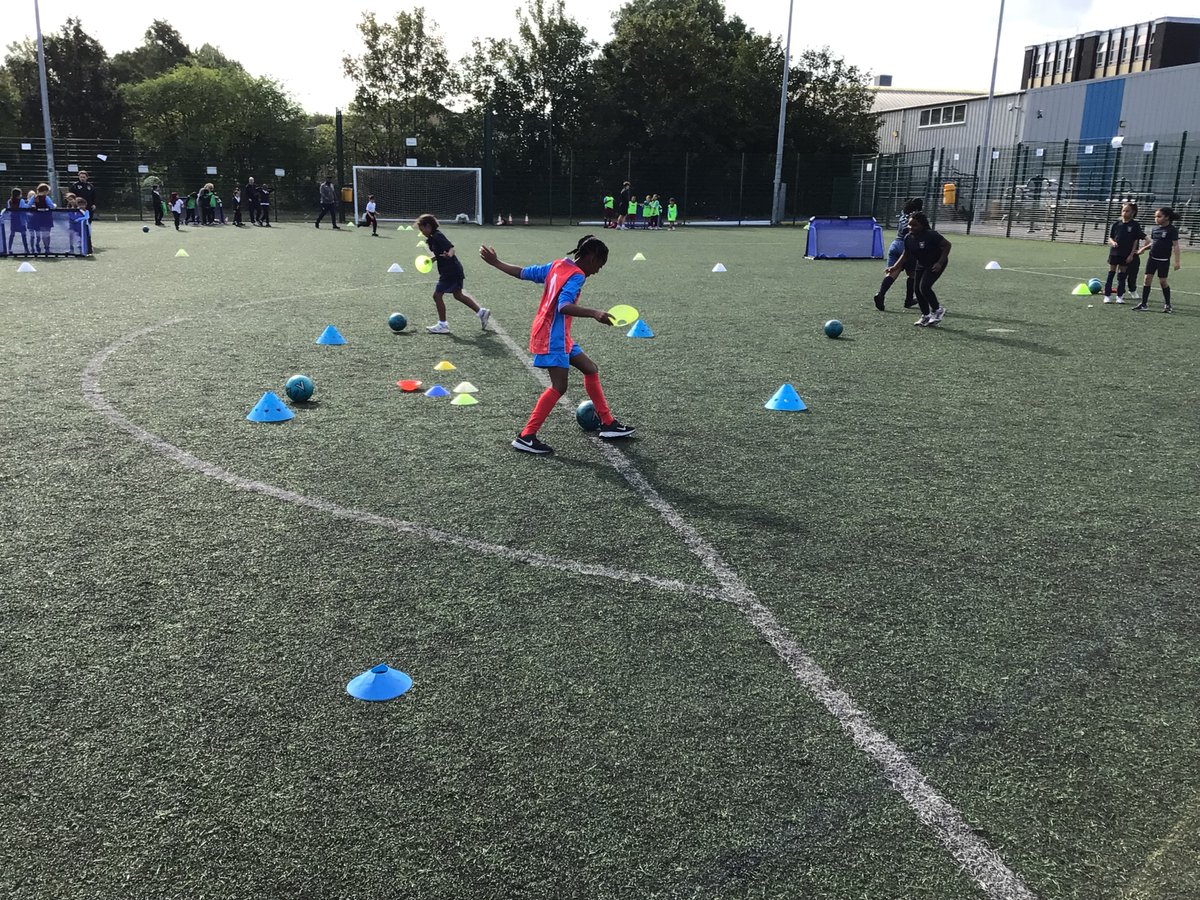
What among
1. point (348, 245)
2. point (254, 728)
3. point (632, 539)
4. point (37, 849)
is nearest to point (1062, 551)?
point (632, 539)

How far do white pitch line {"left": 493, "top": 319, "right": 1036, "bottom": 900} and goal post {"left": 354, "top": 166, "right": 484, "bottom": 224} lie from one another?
38072 millimetres

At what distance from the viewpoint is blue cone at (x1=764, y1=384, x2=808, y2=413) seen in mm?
7875

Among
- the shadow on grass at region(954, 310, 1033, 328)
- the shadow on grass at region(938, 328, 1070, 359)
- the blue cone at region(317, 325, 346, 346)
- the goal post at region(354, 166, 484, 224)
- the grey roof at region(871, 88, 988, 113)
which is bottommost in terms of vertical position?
the blue cone at region(317, 325, 346, 346)

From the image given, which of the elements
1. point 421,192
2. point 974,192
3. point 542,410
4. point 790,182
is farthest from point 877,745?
point 790,182

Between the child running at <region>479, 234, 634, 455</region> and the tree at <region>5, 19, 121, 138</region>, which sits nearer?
the child running at <region>479, 234, 634, 455</region>

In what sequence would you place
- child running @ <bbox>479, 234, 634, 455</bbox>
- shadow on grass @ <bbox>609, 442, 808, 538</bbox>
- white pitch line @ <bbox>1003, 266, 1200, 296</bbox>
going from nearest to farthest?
shadow on grass @ <bbox>609, 442, 808, 538</bbox> < child running @ <bbox>479, 234, 634, 455</bbox> < white pitch line @ <bbox>1003, 266, 1200, 296</bbox>

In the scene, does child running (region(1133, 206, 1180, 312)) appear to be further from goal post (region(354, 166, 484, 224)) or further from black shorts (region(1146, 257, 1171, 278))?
goal post (region(354, 166, 484, 224))

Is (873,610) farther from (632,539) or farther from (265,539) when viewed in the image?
(265,539)

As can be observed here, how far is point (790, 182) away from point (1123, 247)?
35507 millimetres

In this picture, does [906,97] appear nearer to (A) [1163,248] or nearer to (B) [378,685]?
(A) [1163,248]

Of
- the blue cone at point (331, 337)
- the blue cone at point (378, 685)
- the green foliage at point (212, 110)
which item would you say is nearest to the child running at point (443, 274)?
the blue cone at point (331, 337)

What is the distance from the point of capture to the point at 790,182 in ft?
159

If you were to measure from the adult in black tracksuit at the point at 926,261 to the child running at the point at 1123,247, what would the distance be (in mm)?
3343

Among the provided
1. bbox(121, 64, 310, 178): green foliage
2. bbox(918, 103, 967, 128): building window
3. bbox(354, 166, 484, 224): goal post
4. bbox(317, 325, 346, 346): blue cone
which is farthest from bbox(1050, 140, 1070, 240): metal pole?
bbox(121, 64, 310, 178): green foliage
